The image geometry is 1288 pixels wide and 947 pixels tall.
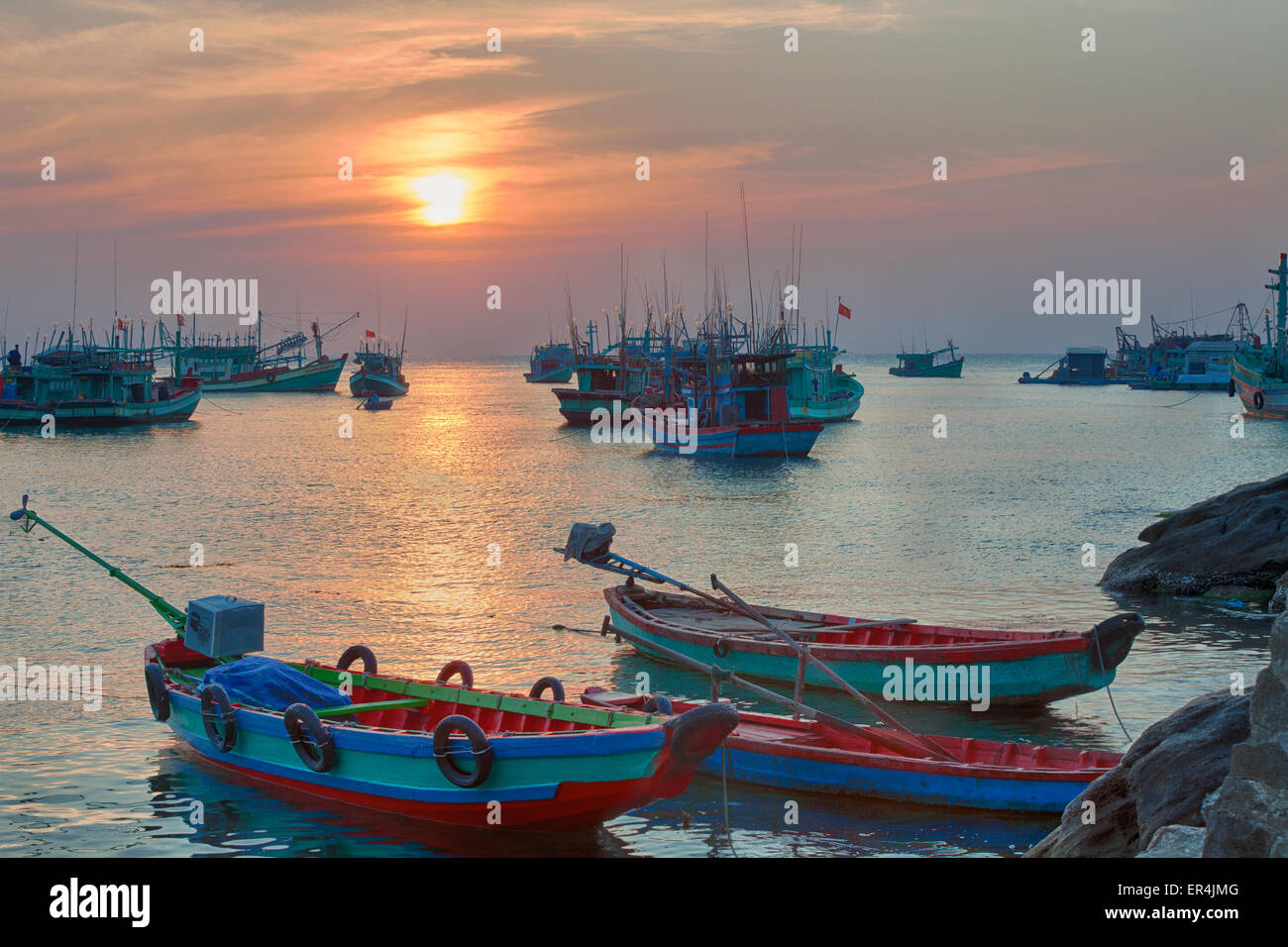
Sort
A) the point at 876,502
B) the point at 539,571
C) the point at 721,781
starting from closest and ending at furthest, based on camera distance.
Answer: the point at 721,781
the point at 539,571
the point at 876,502

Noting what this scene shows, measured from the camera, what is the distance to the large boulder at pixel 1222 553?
76.3 ft

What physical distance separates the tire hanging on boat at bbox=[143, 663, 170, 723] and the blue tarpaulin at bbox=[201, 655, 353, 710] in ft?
3.66

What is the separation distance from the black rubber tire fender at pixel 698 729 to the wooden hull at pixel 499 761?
2cm

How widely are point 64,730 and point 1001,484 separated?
42.7 meters

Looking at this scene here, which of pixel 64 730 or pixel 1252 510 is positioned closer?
pixel 64 730

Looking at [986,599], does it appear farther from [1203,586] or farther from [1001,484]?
[1001,484]

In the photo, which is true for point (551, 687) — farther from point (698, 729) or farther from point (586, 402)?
point (586, 402)

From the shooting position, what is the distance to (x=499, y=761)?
36.8 ft

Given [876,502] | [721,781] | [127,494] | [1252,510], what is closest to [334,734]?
[721,781]

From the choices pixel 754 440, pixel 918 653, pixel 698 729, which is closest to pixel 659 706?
pixel 698 729

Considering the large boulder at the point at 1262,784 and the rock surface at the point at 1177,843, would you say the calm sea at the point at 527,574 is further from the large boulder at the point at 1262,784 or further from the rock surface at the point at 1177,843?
the large boulder at the point at 1262,784

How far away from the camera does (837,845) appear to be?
38.4ft

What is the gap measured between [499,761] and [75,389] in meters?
77.4

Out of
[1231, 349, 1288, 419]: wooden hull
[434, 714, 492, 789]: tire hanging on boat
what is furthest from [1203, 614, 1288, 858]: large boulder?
[1231, 349, 1288, 419]: wooden hull
